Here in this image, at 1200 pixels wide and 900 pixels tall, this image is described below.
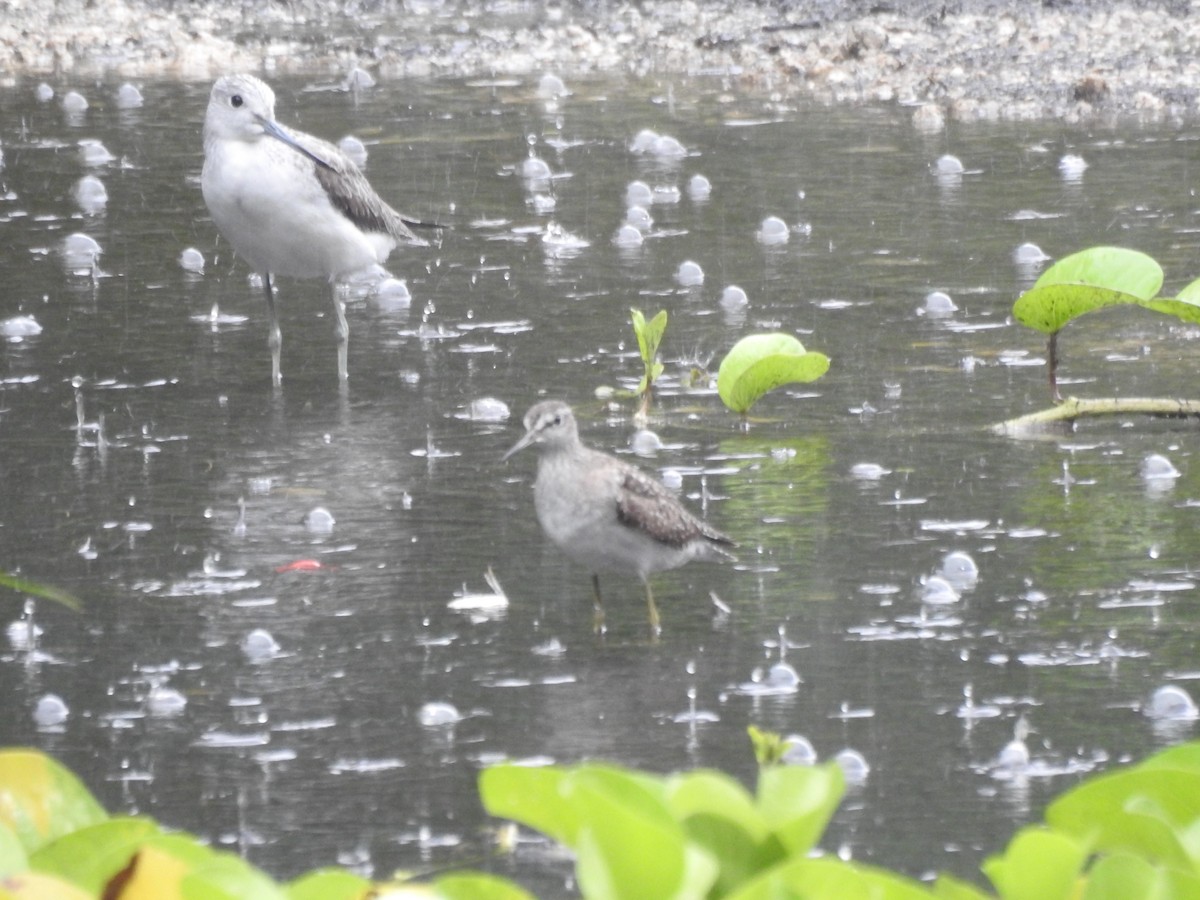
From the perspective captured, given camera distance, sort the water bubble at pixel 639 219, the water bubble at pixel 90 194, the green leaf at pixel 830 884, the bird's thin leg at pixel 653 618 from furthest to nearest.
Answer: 1. the water bubble at pixel 90 194
2. the water bubble at pixel 639 219
3. the bird's thin leg at pixel 653 618
4. the green leaf at pixel 830 884

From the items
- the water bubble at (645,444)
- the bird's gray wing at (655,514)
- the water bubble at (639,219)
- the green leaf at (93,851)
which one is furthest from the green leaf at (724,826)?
the water bubble at (639,219)

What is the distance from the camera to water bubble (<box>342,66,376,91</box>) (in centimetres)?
1412

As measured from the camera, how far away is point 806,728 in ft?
15.2

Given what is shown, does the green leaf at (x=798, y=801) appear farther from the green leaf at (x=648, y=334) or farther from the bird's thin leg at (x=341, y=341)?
→ the bird's thin leg at (x=341, y=341)

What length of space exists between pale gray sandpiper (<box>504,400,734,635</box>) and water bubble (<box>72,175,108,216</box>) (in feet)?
19.2

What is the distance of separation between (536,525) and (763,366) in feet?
3.69

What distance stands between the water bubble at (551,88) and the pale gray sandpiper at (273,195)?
18.0ft

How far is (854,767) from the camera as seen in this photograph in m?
4.36

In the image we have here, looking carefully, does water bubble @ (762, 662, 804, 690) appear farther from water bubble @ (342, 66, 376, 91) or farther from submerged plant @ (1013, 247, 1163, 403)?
water bubble @ (342, 66, 376, 91)

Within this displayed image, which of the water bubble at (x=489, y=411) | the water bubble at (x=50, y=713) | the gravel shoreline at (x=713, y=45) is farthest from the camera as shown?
the gravel shoreline at (x=713, y=45)

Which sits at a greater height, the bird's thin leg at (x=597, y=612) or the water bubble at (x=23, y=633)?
the bird's thin leg at (x=597, y=612)

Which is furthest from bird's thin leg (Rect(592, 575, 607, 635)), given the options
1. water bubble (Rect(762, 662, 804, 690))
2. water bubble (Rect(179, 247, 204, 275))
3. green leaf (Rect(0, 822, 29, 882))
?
water bubble (Rect(179, 247, 204, 275))

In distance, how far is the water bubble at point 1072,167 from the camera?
10508 mm

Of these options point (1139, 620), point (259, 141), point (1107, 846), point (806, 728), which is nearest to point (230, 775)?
point (806, 728)
